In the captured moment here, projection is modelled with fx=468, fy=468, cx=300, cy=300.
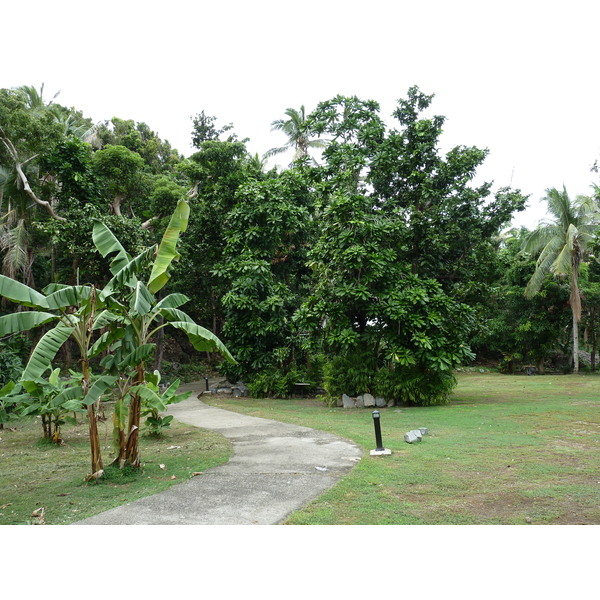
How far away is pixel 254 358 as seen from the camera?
16.0 m

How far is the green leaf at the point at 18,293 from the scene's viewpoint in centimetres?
512

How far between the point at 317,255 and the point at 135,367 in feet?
25.1

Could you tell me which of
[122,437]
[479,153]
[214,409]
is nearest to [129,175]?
[214,409]

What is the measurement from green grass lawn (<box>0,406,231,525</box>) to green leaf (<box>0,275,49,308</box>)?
220 cm

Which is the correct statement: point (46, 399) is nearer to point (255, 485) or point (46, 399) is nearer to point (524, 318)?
point (255, 485)

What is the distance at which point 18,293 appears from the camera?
524 cm

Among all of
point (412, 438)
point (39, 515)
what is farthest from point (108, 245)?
point (412, 438)

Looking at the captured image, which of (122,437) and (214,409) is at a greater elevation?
(122,437)

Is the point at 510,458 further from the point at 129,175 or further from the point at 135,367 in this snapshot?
the point at 129,175

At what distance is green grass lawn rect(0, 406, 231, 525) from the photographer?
493cm

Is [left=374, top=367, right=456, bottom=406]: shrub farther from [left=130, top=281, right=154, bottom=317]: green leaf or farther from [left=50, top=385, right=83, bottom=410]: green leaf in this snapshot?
[left=50, top=385, right=83, bottom=410]: green leaf

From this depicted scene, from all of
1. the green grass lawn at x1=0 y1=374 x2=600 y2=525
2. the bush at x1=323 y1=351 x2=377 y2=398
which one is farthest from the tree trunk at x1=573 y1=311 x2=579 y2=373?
the bush at x1=323 y1=351 x2=377 y2=398

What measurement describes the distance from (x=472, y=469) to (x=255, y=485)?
2723 millimetres

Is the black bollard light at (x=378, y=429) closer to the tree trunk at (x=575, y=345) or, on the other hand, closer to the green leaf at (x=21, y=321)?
the green leaf at (x=21, y=321)
